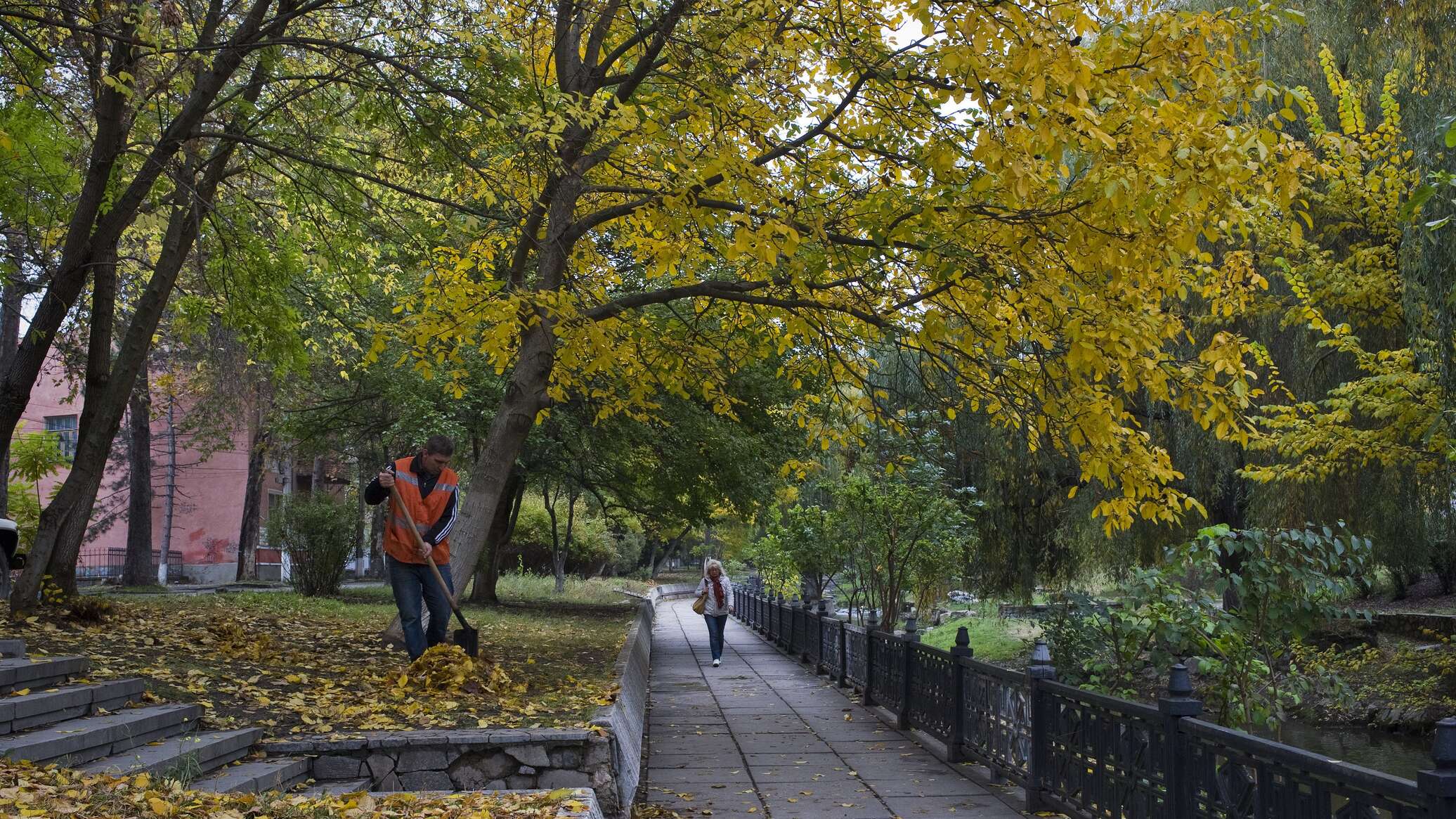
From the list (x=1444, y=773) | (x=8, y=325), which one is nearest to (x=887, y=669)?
(x=1444, y=773)

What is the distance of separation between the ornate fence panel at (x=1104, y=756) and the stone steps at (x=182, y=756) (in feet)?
15.7

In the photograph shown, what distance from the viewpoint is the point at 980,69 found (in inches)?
252

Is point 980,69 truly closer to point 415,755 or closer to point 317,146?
point 415,755

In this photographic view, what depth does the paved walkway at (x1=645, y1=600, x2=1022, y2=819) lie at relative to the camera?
25.3 ft

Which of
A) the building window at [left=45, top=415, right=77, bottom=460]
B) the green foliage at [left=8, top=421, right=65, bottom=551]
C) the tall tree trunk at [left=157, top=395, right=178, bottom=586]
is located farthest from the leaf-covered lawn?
the building window at [left=45, top=415, right=77, bottom=460]

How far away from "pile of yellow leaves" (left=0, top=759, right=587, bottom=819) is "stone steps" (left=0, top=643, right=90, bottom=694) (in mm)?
1413

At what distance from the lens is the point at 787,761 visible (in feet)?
31.2

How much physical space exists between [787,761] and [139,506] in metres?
20.5

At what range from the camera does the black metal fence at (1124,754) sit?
13.5 feet

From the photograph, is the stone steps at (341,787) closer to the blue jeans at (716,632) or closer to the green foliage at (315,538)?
the blue jeans at (716,632)

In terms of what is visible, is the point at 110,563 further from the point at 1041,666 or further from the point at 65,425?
the point at 1041,666

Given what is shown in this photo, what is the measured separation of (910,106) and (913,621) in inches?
209

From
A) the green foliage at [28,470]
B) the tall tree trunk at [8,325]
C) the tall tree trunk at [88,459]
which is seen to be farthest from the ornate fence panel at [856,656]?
the green foliage at [28,470]

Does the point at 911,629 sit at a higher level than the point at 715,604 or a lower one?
higher
